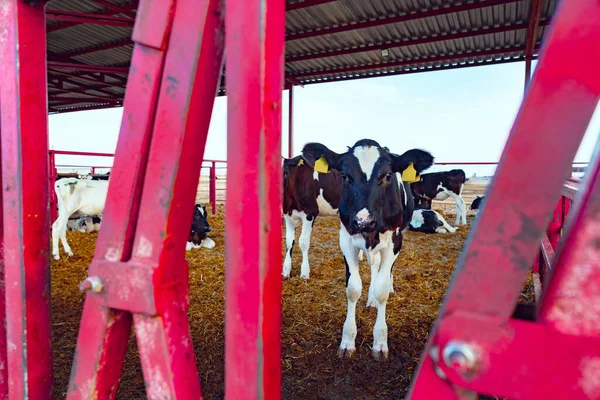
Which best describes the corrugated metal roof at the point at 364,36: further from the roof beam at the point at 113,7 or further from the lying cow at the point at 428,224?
the lying cow at the point at 428,224

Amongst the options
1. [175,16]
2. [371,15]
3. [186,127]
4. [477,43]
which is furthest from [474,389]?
[477,43]

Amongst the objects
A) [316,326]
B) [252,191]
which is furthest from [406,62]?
[252,191]

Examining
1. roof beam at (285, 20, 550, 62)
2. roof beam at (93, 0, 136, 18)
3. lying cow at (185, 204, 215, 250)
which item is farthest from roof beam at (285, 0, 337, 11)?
lying cow at (185, 204, 215, 250)

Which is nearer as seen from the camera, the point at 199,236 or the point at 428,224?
the point at 199,236

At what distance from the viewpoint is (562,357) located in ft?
1.70

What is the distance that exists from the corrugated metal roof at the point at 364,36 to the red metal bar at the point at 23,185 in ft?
21.4

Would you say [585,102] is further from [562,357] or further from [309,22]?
[309,22]

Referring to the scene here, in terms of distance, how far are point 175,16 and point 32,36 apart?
469 millimetres

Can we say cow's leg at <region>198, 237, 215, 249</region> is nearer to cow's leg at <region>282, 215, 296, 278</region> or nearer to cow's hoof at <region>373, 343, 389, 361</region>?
cow's leg at <region>282, 215, 296, 278</region>

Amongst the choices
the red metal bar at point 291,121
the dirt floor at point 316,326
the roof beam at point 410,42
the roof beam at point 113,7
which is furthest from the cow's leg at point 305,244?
the red metal bar at point 291,121

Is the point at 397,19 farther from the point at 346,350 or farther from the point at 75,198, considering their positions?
the point at 75,198

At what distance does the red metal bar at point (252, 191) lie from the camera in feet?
2.27

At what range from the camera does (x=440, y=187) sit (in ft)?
34.2

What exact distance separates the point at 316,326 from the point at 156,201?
8.95 ft
